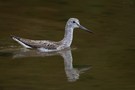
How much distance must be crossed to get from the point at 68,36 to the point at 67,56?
1.31 meters

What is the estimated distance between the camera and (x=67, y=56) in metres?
16.6

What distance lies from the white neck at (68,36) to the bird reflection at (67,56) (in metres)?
0.23

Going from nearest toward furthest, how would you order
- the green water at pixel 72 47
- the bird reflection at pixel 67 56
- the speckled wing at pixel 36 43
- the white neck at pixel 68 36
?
the green water at pixel 72 47
the bird reflection at pixel 67 56
the speckled wing at pixel 36 43
the white neck at pixel 68 36

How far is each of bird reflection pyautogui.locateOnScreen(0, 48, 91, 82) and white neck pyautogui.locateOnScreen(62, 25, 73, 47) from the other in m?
0.23

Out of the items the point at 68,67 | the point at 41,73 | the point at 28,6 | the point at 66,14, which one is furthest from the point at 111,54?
the point at 28,6

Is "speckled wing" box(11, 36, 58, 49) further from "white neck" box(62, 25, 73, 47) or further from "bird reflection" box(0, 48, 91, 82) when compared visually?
"white neck" box(62, 25, 73, 47)

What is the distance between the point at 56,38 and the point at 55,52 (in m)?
1.07

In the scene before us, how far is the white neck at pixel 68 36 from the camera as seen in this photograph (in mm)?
17625

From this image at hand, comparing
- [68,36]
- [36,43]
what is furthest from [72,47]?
[36,43]

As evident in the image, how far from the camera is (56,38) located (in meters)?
18.2

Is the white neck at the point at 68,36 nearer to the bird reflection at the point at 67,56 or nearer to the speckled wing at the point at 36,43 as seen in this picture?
the bird reflection at the point at 67,56

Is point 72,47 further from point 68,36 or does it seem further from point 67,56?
point 67,56

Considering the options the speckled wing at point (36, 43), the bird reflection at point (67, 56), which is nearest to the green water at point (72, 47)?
the bird reflection at point (67, 56)

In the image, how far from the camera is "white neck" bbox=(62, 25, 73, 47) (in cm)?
1762
